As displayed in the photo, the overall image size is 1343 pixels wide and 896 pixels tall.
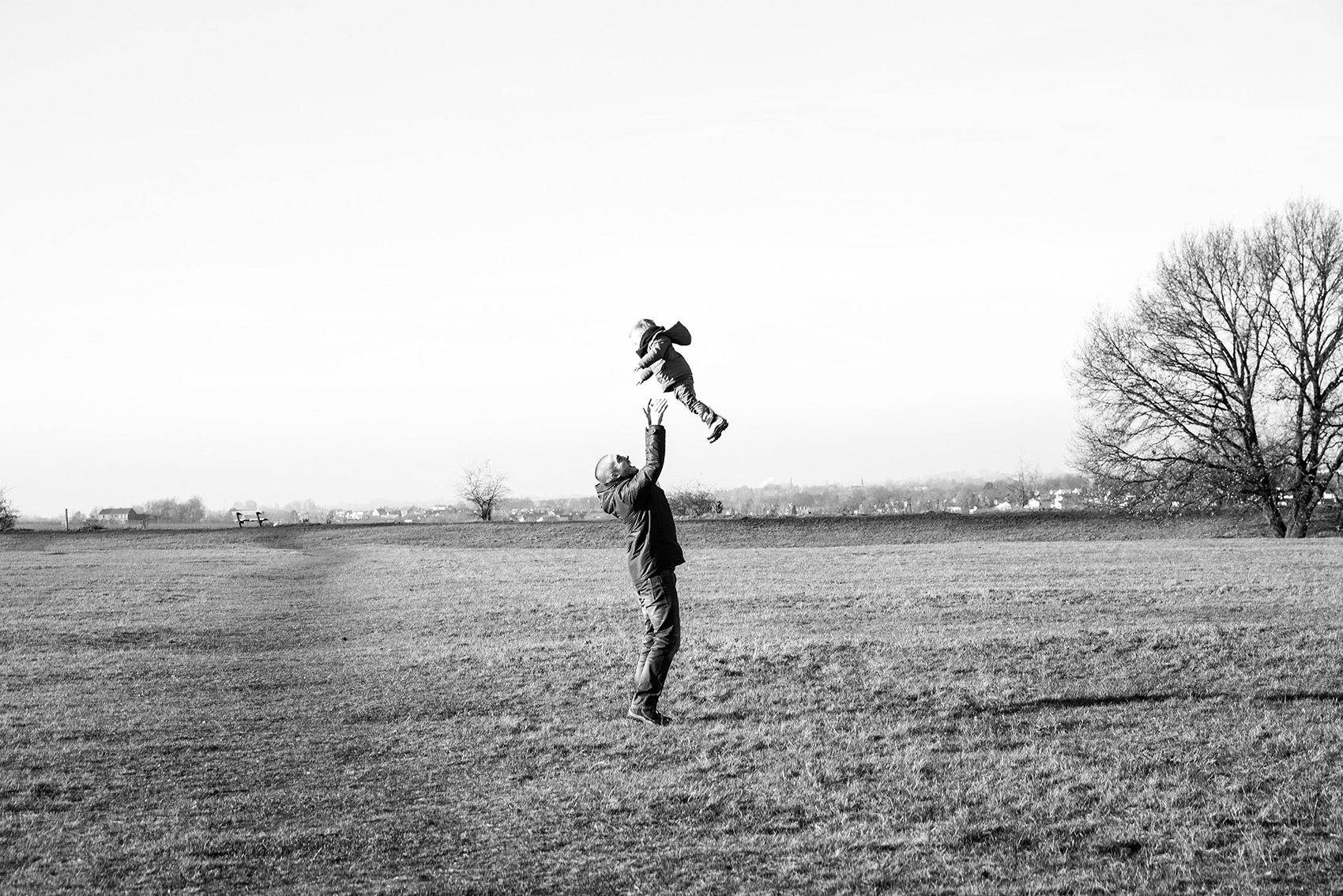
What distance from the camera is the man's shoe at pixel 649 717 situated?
32.9ft

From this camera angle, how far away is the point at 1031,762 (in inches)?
328

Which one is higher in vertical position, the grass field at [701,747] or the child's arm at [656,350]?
the child's arm at [656,350]

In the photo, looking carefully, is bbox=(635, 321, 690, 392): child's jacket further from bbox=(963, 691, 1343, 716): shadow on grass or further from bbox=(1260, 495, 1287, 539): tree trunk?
bbox=(1260, 495, 1287, 539): tree trunk

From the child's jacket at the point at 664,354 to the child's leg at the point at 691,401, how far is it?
38 mm

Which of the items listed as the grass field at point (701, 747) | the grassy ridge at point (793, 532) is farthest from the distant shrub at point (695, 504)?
the grass field at point (701, 747)

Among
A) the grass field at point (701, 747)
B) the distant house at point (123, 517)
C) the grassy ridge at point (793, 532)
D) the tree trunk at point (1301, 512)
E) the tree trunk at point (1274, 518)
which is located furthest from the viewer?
the distant house at point (123, 517)

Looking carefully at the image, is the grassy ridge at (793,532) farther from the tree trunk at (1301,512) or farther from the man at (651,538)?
the man at (651,538)

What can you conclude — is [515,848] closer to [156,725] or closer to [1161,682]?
[156,725]

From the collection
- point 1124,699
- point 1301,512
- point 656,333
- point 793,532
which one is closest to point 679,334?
point 656,333

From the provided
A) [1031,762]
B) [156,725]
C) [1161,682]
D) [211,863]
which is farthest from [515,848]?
[1161,682]

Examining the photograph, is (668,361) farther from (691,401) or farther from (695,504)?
(695,504)

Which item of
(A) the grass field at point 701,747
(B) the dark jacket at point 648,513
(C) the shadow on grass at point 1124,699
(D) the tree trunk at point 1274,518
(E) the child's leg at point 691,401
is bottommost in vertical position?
(C) the shadow on grass at point 1124,699

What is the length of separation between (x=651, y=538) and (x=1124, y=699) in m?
5.02

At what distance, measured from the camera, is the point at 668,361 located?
9.38 meters
